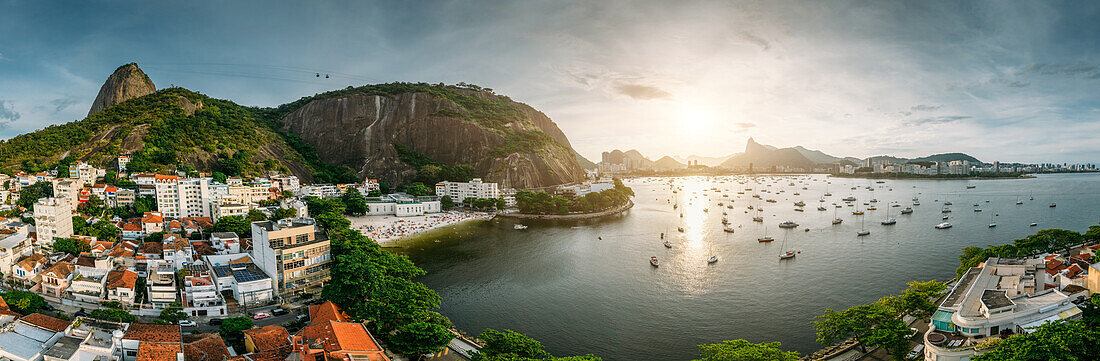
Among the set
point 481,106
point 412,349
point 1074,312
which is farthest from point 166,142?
point 1074,312

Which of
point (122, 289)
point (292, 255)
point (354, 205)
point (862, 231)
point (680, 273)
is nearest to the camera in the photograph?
point (122, 289)

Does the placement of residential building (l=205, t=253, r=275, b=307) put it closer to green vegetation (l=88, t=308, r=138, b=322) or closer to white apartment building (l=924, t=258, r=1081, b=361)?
green vegetation (l=88, t=308, r=138, b=322)

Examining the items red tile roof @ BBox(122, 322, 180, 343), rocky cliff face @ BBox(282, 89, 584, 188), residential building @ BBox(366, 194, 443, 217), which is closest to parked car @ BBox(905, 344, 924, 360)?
red tile roof @ BBox(122, 322, 180, 343)

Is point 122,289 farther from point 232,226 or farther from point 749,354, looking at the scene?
point 749,354

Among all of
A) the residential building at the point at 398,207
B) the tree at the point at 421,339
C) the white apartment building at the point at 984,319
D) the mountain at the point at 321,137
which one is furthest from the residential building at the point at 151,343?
the residential building at the point at 398,207

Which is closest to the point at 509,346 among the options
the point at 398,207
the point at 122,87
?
the point at 398,207

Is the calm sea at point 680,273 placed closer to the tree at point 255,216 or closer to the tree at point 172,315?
the tree at point 172,315

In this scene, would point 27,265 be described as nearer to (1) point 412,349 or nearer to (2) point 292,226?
(2) point 292,226
